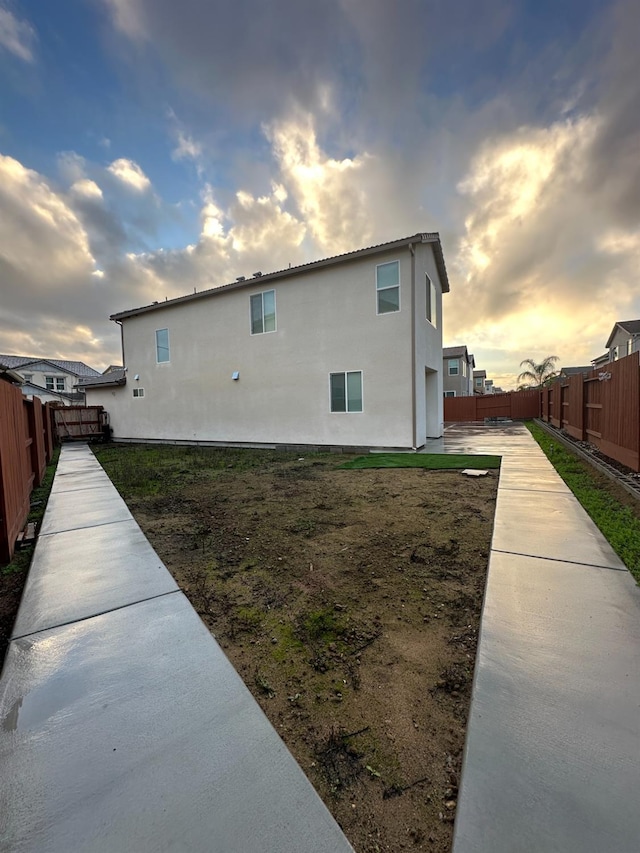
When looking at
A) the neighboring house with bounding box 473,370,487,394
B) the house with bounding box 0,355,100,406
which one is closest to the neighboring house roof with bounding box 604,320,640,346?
the neighboring house with bounding box 473,370,487,394

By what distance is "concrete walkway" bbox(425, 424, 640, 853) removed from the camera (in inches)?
47.2

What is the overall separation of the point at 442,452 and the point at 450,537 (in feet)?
19.8

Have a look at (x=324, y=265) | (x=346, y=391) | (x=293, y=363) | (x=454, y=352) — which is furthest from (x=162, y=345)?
(x=454, y=352)

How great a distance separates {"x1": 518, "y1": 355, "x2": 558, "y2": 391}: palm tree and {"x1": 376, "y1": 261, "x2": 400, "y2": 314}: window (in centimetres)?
2931

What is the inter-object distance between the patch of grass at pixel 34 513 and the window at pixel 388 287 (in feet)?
29.0

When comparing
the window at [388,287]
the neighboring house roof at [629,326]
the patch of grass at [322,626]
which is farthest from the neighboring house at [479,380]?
the patch of grass at [322,626]

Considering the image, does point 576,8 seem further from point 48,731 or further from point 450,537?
point 48,731

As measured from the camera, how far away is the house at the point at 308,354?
9.91 meters

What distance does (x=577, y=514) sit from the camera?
14.4 ft

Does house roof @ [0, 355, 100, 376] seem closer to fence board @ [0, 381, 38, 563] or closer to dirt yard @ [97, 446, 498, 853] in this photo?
fence board @ [0, 381, 38, 563]

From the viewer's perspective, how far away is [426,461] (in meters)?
8.40

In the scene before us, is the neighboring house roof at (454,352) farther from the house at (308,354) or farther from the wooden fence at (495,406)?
the house at (308,354)

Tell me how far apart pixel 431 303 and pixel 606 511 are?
861 centimetres

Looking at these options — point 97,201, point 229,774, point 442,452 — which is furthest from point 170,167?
point 229,774
